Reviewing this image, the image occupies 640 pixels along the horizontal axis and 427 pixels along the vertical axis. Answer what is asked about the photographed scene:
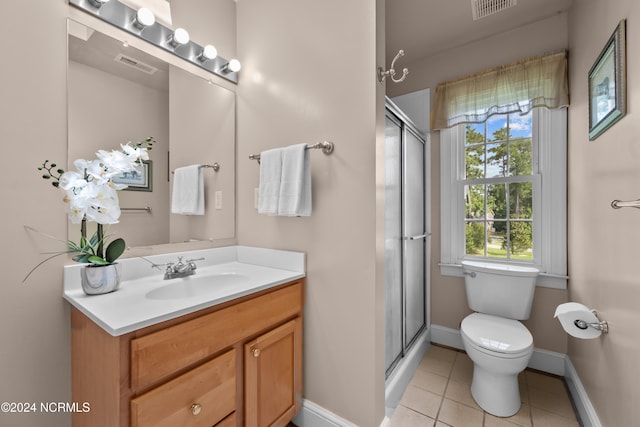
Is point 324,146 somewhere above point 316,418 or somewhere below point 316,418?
above

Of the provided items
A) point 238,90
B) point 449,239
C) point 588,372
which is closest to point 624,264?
point 588,372

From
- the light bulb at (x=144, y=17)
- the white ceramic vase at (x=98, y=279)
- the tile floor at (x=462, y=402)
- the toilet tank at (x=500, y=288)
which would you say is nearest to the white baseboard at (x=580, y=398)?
the tile floor at (x=462, y=402)

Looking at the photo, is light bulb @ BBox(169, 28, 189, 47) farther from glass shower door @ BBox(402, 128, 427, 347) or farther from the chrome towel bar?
the chrome towel bar

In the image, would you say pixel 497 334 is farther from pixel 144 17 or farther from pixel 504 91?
pixel 144 17

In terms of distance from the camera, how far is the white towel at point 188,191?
5.05 feet

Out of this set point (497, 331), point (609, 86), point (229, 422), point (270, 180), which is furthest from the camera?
point (497, 331)

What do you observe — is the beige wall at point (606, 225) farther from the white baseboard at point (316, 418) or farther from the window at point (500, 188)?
the white baseboard at point (316, 418)

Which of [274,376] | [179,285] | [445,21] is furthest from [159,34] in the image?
[445,21]

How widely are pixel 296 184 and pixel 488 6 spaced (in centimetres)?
Result: 188

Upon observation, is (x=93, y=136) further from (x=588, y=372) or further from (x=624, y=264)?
(x=588, y=372)

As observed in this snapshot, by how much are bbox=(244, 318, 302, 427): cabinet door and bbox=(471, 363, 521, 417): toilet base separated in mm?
1108

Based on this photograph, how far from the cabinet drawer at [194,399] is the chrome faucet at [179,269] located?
1.77 feet

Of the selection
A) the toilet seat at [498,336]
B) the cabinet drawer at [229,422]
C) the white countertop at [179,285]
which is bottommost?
the cabinet drawer at [229,422]

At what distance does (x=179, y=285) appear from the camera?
1308 millimetres
